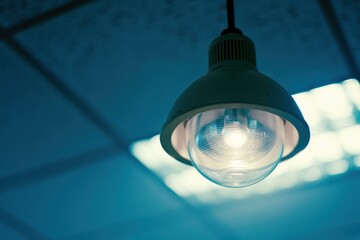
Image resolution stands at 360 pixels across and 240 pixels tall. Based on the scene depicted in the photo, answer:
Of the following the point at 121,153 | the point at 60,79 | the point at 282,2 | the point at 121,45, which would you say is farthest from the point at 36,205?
the point at 282,2

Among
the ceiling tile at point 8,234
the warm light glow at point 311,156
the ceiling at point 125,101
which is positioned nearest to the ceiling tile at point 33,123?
the ceiling at point 125,101

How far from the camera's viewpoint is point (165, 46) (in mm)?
1214

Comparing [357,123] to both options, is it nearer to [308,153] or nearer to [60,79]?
[308,153]

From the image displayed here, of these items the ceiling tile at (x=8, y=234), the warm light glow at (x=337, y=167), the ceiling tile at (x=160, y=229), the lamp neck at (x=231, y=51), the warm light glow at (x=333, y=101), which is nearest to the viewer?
the lamp neck at (x=231, y=51)

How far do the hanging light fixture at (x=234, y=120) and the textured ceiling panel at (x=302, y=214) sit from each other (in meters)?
0.84

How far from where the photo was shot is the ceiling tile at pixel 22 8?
1132mm

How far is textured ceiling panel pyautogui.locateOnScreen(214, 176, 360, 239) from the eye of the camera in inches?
65.0

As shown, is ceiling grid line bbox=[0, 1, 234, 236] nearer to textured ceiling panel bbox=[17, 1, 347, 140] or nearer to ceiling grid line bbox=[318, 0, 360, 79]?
textured ceiling panel bbox=[17, 1, 347, 140]

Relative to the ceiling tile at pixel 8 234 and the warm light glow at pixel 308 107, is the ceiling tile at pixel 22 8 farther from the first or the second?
the ceiling tile at pixel 8 234

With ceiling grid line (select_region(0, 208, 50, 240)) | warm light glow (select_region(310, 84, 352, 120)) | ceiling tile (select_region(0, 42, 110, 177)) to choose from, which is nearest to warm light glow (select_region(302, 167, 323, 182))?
warm light glow (select_region(310, 84, 352, 120))

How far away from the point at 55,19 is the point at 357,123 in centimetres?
75

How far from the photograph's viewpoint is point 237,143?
2.61ft

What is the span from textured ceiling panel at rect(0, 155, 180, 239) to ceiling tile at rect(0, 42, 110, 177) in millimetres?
98

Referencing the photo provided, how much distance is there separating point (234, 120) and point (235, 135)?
20 millimetres
